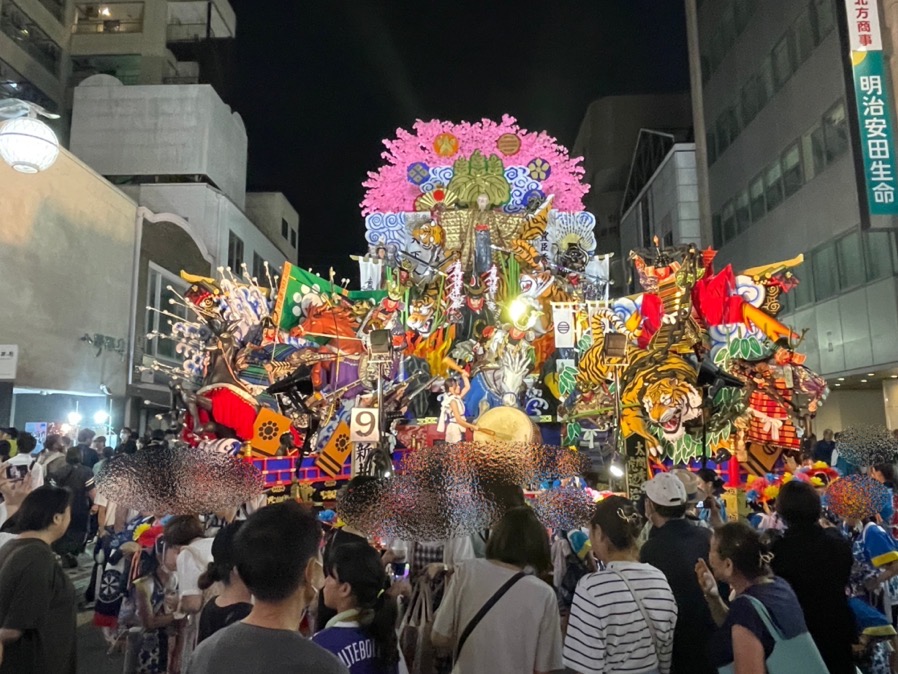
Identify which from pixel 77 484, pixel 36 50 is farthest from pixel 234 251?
pixel 77 484

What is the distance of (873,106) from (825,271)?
780 centimetres

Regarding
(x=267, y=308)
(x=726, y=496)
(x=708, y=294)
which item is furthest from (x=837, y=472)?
(x=267, y=308)

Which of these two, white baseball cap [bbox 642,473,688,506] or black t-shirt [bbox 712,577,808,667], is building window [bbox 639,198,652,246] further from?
black t-shirt [bbox 712,577,808,667]

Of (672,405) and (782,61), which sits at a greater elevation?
(782,61)

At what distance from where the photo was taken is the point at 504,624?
2.92 meters

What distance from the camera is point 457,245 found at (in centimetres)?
1792

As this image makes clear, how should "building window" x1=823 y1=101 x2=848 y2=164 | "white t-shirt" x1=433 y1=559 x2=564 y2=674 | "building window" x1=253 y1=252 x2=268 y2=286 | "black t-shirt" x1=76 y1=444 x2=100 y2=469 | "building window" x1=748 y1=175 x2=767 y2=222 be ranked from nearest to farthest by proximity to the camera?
"white t-shirt" x1=433 y1=559 x2=564 y2=674
"black t-shirt" x1=76 y1=444 x2=100 y2=469
"building window" x1=823 y1=101 x2=848 y2=164
"building window" x1=748 y1=175 x2=767 y2=222
"building window" x1=253 y1=252 x2=268 y2=286

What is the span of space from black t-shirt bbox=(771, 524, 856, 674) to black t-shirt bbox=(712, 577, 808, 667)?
29.8 inches

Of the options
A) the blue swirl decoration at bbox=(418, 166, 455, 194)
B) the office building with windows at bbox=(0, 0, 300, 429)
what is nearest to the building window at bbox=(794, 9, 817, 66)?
the blue swirl decoration at bbox=(418, 166, 455, 194)

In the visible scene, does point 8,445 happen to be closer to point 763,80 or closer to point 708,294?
point 708,294

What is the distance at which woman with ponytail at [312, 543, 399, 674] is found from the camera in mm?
2447

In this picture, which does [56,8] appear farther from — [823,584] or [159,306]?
[823,584]

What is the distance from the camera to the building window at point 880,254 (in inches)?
550

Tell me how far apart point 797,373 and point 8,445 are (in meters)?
11.6
